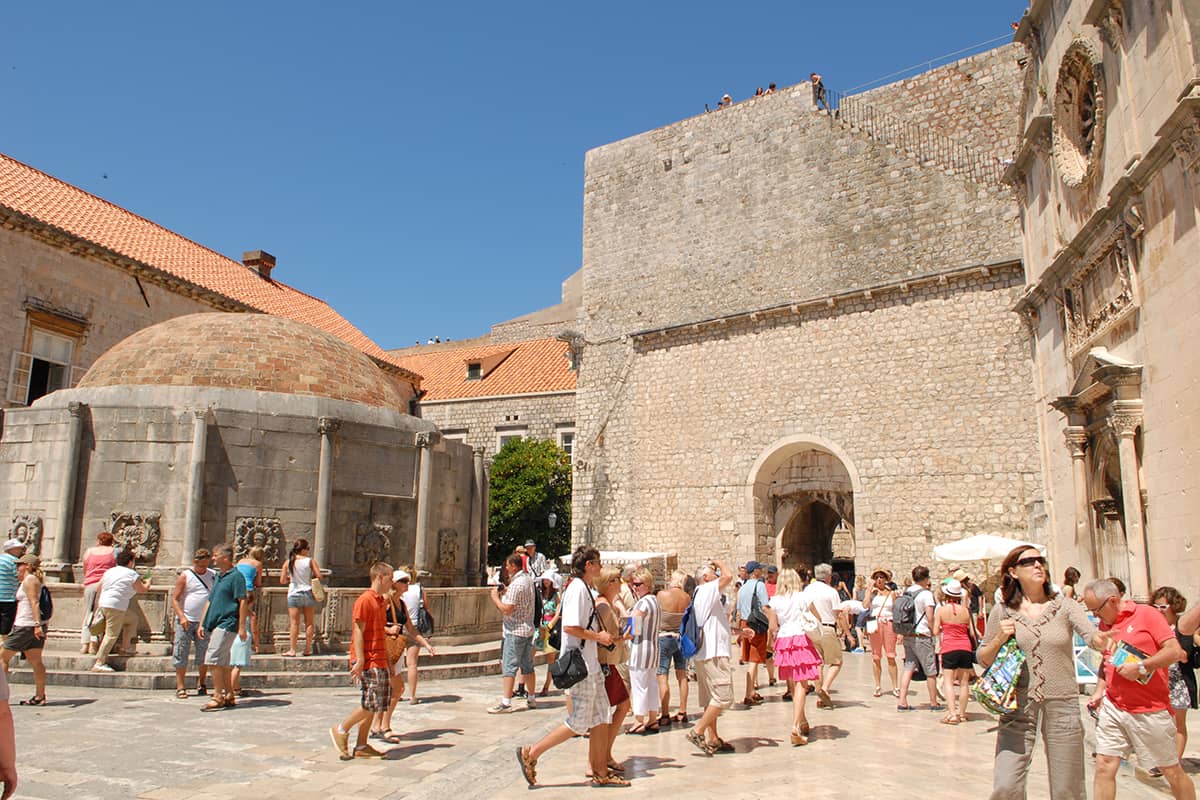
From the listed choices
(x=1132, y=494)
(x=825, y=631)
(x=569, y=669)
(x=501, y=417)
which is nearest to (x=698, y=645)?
(x=569, y=669)

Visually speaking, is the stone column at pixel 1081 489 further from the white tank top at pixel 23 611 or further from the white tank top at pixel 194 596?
the white tank top at pixel 23 611

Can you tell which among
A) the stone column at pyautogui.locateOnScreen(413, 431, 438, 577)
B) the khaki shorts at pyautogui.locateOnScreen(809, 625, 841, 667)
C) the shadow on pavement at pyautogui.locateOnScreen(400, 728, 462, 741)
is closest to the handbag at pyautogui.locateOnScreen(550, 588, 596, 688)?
the shadow on pavement at pyautogui.locateOnScreen(400, 728, 462, 741)

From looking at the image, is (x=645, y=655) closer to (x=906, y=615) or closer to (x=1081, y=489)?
(x=906, y=615)

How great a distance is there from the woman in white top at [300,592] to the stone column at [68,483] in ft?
10.2

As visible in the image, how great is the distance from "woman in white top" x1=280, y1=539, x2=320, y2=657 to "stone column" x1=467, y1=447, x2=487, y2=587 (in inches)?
163

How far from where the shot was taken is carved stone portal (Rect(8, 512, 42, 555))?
1038 centimetres

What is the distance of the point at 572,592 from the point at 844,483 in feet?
59.7

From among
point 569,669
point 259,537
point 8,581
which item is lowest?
point 569,669

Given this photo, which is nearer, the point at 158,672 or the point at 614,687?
the point at 614,687

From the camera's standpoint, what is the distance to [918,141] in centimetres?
2236

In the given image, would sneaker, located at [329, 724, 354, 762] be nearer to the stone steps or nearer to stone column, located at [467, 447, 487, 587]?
the stone steps

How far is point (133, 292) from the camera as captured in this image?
864 inches

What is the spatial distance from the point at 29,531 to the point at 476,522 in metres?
5.98

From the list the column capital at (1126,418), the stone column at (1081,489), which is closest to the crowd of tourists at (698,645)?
the column capital at (1126,418)
